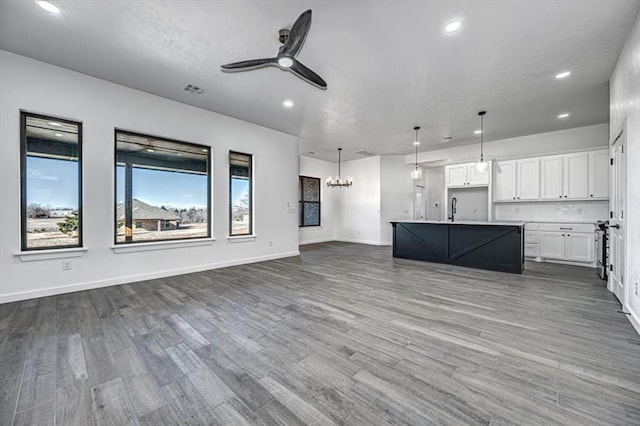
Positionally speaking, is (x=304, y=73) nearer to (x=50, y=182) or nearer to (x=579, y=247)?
(x=50, y=182)

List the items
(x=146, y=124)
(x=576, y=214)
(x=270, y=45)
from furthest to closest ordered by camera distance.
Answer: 1. (x=576, y=214)
2. (x=146, y=124)
3. (x=270, y=45)

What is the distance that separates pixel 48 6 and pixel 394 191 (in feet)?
27.7

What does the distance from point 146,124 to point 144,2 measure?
242 cm

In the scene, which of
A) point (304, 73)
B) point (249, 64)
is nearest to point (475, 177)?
point (304, 73)

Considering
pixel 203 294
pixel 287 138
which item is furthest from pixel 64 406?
pixel 287 138

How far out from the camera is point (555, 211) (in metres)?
6.31

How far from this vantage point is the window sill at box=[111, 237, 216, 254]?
13.9 feet

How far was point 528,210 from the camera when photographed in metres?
6.62

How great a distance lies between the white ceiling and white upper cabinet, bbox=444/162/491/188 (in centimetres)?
193

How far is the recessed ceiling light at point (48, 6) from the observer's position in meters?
2.53

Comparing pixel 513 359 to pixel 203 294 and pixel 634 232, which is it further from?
pixel 203 294

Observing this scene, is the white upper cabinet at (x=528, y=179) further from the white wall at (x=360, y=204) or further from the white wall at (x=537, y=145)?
the white wall at (x=360, y=204)

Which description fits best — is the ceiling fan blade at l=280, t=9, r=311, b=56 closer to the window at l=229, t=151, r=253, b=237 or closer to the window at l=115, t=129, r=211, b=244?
the window at l=115, t=129, r=211, b=244

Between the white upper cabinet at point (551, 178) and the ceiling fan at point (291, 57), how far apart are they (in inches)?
229
